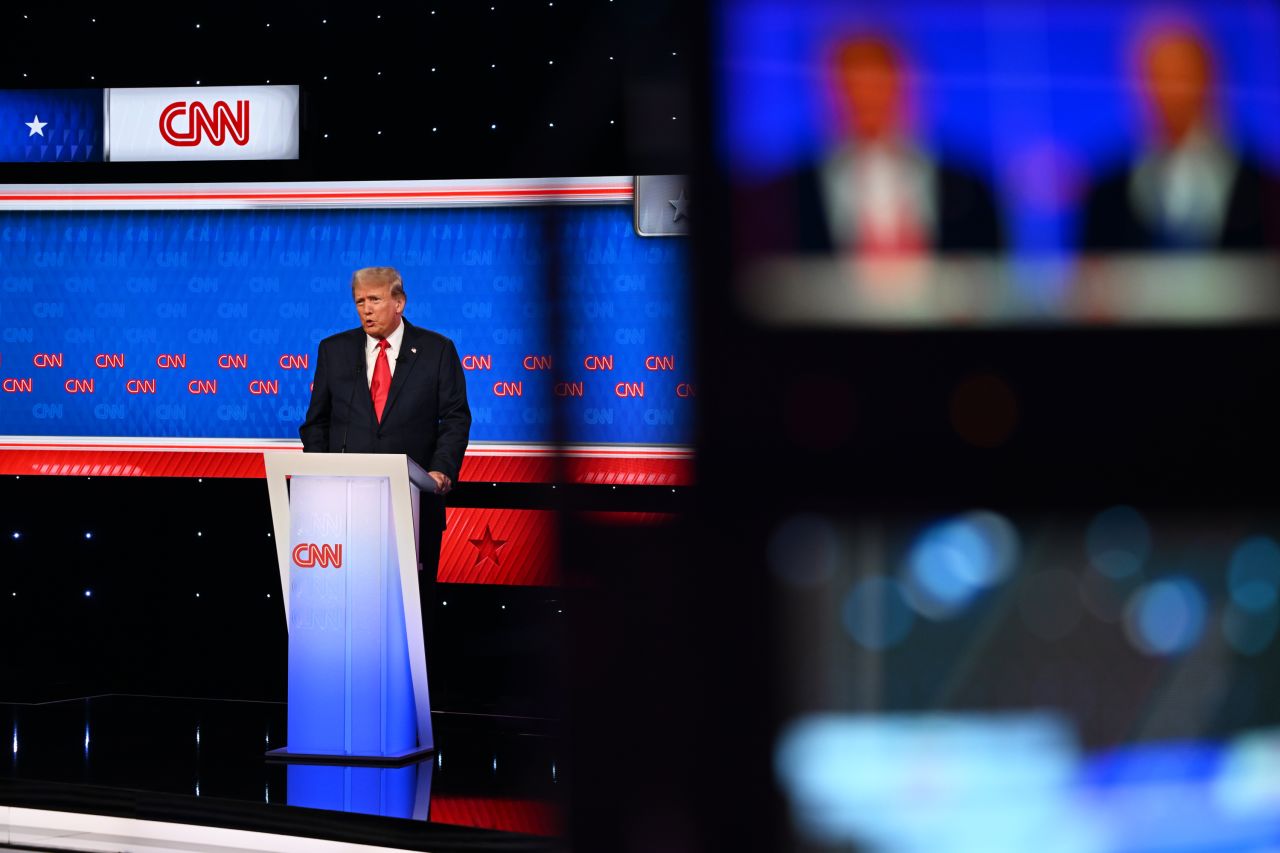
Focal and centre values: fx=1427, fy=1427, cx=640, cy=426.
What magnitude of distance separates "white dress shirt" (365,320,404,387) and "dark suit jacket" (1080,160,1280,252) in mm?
3132

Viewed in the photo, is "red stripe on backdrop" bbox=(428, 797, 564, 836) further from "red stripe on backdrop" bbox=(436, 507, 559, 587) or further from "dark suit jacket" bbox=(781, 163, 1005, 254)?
"dark suit jacket" bbox=(781, 163, 1005, 254)

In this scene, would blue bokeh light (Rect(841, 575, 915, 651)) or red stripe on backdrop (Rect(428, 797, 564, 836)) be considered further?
red stripe on backdrop (Rect(428, 797, 564, 836))

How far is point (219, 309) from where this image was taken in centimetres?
→ 536

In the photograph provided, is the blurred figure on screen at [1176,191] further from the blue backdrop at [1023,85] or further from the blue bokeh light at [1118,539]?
the blue bokeh light at [1118,539]

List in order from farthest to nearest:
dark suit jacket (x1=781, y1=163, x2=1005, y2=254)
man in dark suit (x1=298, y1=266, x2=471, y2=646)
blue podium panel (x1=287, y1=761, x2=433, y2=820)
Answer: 1. man in dark suit (x1=298, y1=266, x2=471, y2=646)
2. blue podium panel (x1=287, y1=761, x2=433, y2=820)
3. dark suit jacket (x1=781, y1=163, x2=1005, y2=254)

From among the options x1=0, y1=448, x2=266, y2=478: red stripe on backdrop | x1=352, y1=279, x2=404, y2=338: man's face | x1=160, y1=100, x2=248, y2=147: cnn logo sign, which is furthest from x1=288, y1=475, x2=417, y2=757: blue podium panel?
x1=160, y1=100, x2=248, y2=147: cnn logo sign

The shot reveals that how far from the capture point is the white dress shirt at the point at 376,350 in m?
4.02

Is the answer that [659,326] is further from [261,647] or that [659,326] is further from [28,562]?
[28,562]

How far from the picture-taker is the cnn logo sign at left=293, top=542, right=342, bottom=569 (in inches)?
146

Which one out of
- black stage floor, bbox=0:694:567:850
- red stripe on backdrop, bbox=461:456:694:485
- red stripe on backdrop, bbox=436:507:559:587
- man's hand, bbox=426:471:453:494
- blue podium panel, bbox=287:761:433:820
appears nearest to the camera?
red stripe on backdrop, bbox=461:456:694:485

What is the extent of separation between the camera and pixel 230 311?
5.35 meters

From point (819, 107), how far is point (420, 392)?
305 centimetres

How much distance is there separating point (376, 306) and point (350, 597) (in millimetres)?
809

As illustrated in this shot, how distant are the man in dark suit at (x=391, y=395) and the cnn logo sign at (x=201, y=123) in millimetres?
1620
